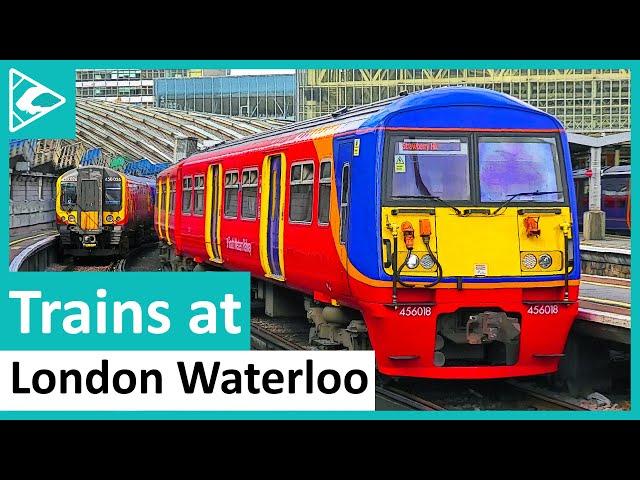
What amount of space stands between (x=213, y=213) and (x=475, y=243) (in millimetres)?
7879

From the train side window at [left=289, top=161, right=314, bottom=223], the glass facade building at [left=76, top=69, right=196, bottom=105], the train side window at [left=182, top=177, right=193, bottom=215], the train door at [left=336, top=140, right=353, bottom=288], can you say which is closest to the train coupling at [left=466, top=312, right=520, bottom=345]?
the train door at [left=336, top=140, right=353, bottom=288]

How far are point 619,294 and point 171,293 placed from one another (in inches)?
287

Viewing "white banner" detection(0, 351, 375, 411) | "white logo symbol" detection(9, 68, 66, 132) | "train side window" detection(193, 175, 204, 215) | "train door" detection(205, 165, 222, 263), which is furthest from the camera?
"train side window" detection(193, 175, 204, 215)

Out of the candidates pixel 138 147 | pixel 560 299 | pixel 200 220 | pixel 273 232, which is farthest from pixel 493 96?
pixel 138 147

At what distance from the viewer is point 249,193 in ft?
48.0

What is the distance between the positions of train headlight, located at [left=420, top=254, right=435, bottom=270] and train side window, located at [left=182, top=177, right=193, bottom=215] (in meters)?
10.2

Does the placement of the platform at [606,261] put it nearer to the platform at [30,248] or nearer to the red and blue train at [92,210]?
the platform at [30,248]

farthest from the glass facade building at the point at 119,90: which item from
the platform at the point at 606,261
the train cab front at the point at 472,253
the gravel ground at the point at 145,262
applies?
the train cab front at the point at 472,253

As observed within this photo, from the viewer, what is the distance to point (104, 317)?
7.87 m

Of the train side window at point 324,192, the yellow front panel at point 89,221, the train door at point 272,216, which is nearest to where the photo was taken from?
the train side window at point 324,192

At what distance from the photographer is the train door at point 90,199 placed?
94.2ft

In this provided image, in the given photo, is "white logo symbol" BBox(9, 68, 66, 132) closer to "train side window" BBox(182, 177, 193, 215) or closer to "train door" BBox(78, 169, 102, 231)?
"train side window" BBox(182, 177, 193, 215)

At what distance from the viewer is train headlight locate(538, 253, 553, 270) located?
10.1 metres

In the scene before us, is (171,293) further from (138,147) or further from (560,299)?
(138,147)
